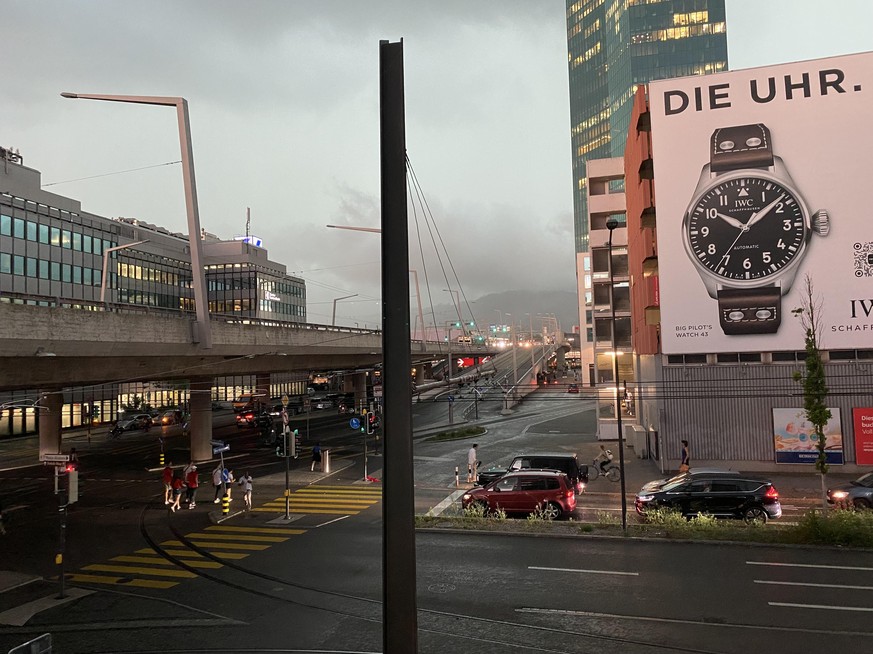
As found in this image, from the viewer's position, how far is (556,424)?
49656 millimetres

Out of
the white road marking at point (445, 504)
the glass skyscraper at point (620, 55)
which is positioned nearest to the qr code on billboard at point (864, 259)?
the white road marking at point (445, 504)

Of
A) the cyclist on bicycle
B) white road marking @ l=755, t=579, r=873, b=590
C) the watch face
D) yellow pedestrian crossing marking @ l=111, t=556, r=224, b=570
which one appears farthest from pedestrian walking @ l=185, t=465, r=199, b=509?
the watch face

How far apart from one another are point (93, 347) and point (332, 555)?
12.5 meters

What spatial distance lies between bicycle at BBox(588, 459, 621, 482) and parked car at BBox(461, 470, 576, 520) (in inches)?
283

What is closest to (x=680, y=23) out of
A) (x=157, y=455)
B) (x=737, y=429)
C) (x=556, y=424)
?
(x=556, y=424)

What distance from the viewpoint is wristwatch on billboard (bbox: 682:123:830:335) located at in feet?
91.2

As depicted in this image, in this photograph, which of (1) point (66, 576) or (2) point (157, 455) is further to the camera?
(2) point (157, 455)

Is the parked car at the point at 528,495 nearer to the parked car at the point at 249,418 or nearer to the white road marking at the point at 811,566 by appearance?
the white road marking at the point at 811,566

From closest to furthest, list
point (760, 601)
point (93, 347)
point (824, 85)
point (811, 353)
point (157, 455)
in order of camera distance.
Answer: point (760, 601)
point (811, 353)
point (93, 347)
point (824, 85)
point (157, 455)

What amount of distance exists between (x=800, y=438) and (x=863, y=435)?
273 centimetres

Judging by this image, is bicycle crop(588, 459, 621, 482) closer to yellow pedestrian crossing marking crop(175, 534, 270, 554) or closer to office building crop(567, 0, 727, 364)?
yellow pedestrian crossing marking crop(175, 534, 270, 554)

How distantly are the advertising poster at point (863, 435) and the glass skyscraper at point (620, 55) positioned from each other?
374 ft

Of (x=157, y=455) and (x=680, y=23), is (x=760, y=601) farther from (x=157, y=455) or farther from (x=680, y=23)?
(x=680, y=23)

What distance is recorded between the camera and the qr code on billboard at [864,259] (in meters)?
27.0
